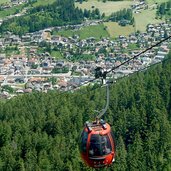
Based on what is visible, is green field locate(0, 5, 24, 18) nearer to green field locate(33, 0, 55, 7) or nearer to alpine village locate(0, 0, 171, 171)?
alpine village locate(0, 0, 171, 171)

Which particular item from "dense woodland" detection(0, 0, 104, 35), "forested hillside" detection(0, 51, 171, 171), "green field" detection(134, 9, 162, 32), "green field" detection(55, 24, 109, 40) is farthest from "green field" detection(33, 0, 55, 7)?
"forested hillside" detection(0, 51, 171, 171)

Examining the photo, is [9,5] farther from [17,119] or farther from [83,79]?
[17,119]

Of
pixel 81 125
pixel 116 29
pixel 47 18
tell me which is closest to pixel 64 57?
pixel 116 29

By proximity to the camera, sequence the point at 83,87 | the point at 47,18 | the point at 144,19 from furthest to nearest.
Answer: the point at 47,18
the point at 144,19
the point at 83,87

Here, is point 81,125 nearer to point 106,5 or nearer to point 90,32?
point 90,32

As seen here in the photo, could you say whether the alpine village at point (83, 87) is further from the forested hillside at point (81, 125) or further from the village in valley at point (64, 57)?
the village in valley at point (64, 57)
